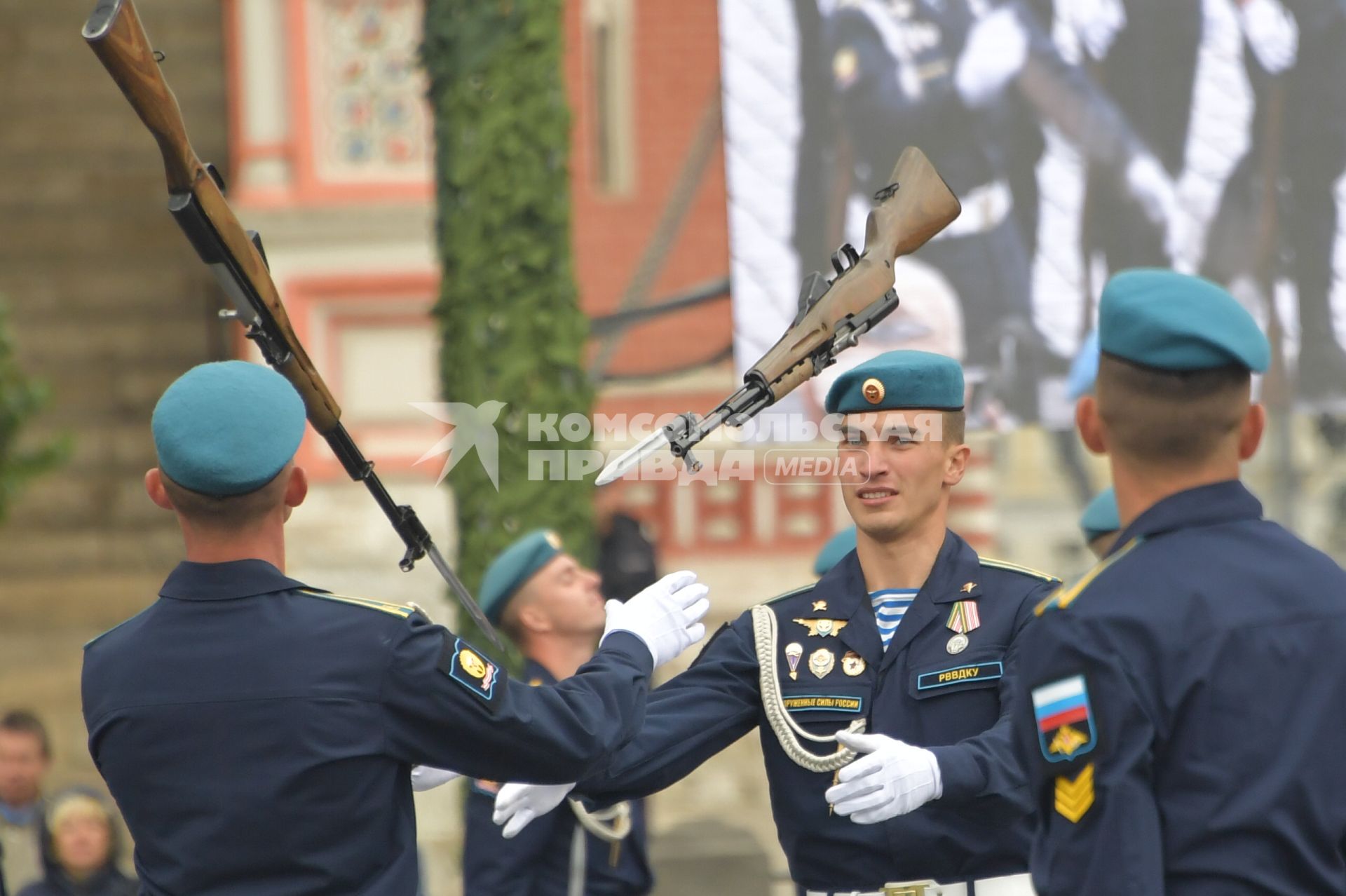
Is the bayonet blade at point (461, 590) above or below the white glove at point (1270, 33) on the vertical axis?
below

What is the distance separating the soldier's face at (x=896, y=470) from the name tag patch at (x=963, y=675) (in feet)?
1.00

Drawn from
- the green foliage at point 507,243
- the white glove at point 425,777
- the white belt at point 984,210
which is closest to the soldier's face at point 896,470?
the white glove at point 425,777

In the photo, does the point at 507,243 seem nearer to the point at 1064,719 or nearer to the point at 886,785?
the point at 886,785

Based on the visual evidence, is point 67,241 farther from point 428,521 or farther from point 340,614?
point 340,614

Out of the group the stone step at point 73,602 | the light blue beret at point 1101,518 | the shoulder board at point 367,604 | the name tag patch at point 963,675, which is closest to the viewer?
the shoulder board at point 367,604

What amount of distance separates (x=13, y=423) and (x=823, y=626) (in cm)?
540

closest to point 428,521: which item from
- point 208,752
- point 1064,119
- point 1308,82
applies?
point 1064,119

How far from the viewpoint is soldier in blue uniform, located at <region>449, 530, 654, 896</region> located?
169 inches

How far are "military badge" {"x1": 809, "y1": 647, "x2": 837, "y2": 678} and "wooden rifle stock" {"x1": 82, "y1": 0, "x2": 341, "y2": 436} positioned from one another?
1.04 m

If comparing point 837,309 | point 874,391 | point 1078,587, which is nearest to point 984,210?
point 874,391

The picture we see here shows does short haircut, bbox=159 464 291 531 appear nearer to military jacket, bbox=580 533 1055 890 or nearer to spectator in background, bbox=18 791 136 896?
military jacket, bbox=580 533 1055 890

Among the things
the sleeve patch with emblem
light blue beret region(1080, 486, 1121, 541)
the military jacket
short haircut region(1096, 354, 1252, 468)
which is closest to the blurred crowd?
the military jacket

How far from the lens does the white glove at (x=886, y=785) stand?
2916 millimetres

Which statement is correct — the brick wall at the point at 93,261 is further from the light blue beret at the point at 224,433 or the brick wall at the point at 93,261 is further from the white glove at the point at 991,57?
the light blue beret at the point at 224,433
